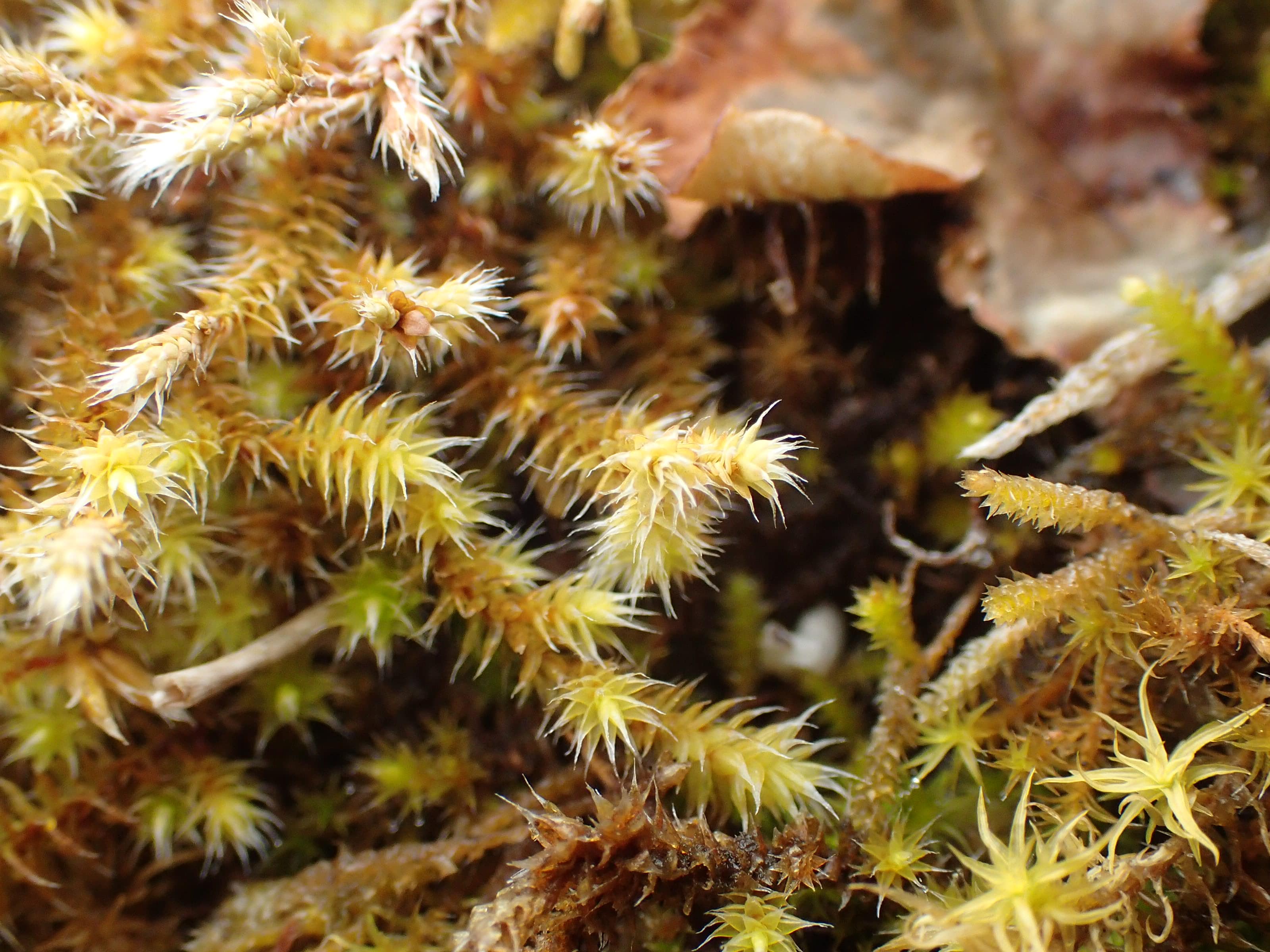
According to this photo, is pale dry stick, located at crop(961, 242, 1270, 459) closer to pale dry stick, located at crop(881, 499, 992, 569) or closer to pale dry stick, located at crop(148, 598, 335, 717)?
pale dry stick, located at crop(881, 499, 992, 569)

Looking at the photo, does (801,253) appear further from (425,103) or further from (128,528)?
(128,528)

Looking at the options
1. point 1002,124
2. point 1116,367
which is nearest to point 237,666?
point 1116,367

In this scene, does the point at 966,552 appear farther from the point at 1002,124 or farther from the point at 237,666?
the point at 237,666

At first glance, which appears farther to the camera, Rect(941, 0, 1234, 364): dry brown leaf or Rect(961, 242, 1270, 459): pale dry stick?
Rect(941, 0, 1234, 364): dry brown leaf

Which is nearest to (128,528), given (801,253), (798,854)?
(798,854)

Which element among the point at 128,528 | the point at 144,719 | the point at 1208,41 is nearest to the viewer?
the point at 128,528

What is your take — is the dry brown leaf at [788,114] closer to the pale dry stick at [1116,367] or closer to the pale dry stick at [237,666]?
the pale dry stick at [1116,367]

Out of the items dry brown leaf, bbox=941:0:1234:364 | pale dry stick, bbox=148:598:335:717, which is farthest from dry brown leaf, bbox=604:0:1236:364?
pale dry stick, bbox=148:598:335:717
